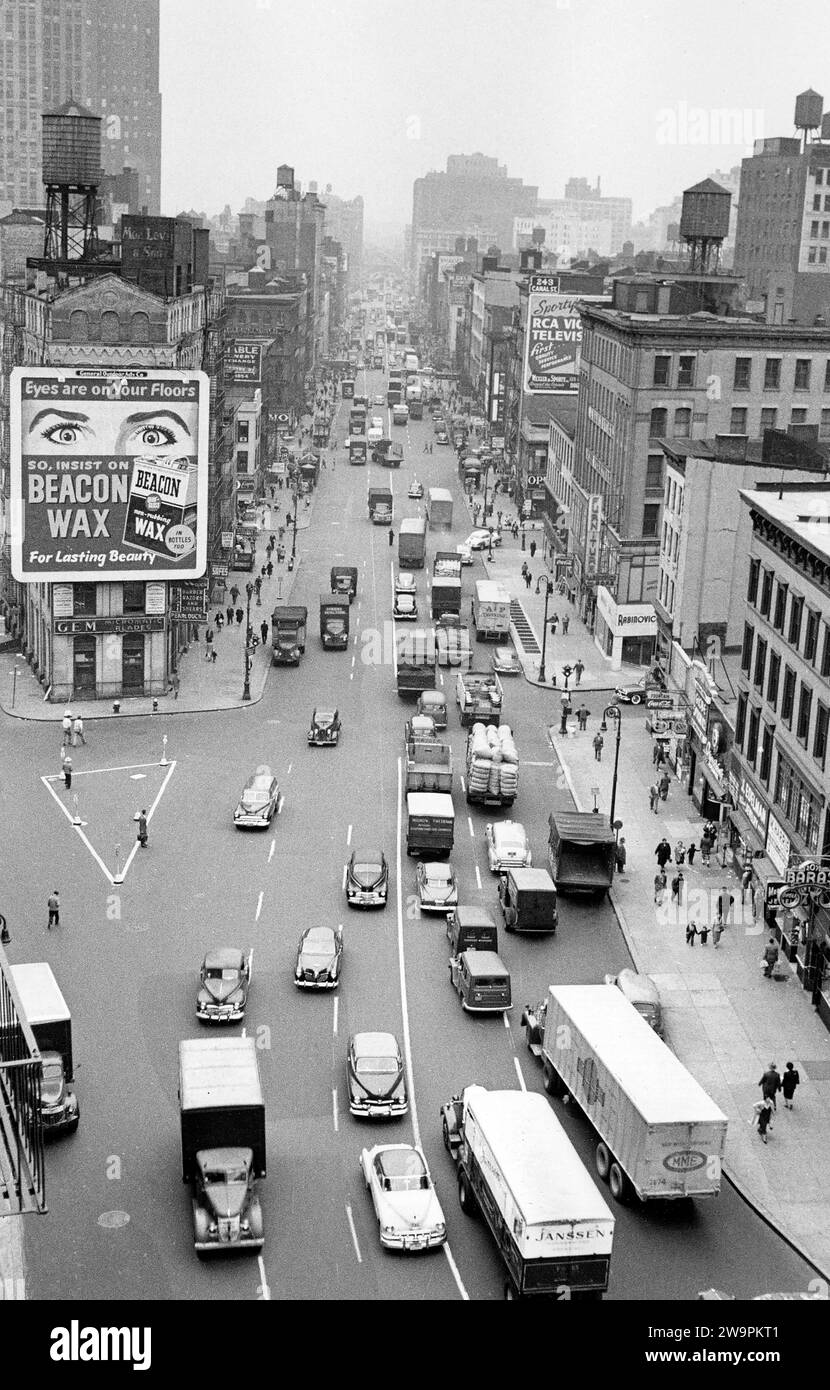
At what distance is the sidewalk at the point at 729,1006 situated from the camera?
37625 millimetres

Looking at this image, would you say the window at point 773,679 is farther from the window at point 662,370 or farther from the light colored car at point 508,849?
the window at point 662,370

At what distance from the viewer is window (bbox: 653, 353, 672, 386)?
8738 centimetres

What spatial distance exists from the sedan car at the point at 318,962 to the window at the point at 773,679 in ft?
53.4

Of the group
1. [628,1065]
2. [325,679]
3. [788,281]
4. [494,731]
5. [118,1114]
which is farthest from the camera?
[788,281]

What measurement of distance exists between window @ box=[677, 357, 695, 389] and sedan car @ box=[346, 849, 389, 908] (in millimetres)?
41840

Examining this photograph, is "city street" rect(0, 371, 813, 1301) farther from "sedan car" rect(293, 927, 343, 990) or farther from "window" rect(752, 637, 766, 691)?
"window" rect(752, 637, 766, 691)

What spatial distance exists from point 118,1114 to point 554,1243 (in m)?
12.9

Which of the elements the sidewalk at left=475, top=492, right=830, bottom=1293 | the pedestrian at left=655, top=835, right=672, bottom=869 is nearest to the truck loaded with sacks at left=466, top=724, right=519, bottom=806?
the sidewalk at left=475, top=492, right=830, bottom=1293

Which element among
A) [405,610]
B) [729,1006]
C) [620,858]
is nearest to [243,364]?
[405,610]

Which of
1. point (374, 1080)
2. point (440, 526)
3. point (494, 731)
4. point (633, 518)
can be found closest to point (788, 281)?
point (440, 526)

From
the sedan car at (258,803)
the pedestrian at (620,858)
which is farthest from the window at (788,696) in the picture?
the sedan car at (258,803)

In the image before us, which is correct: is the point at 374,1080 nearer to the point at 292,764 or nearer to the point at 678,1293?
the point at 678,1293

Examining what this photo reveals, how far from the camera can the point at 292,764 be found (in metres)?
69.8

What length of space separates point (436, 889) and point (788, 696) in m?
12.7
